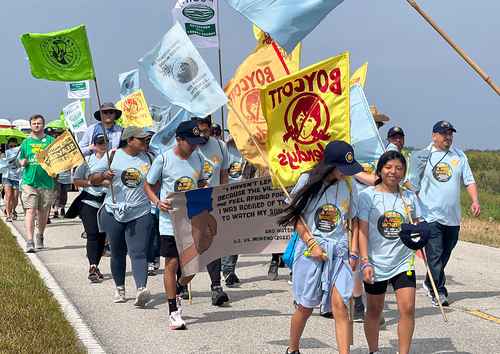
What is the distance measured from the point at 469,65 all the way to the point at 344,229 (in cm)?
141

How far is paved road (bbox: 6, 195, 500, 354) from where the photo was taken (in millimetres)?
6559

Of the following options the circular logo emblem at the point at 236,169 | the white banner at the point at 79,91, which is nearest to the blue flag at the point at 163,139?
the circular logo emblem at the point at 236,169

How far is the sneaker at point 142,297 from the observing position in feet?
26.7

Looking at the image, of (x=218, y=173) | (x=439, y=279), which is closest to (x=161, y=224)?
(x=218, y=173)

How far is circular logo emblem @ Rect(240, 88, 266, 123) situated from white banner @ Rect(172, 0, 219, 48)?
5.41ft

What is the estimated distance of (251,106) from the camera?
9453 millimetres

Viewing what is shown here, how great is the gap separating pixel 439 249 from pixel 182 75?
334cm

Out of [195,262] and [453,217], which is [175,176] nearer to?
[195,262]

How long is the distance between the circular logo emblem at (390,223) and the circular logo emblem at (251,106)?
3861 millimetres

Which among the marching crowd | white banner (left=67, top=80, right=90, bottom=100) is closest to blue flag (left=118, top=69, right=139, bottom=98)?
white banner (left=67, top=80, right=90, bottom=100)

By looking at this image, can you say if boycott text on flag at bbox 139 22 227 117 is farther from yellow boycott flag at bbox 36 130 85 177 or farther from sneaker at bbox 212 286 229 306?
yellow boycott flag at bbox 36 130 85 177

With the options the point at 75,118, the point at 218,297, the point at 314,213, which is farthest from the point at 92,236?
the point at 75,118

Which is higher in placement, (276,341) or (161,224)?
(161,224)

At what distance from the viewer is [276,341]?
22.0 feet
